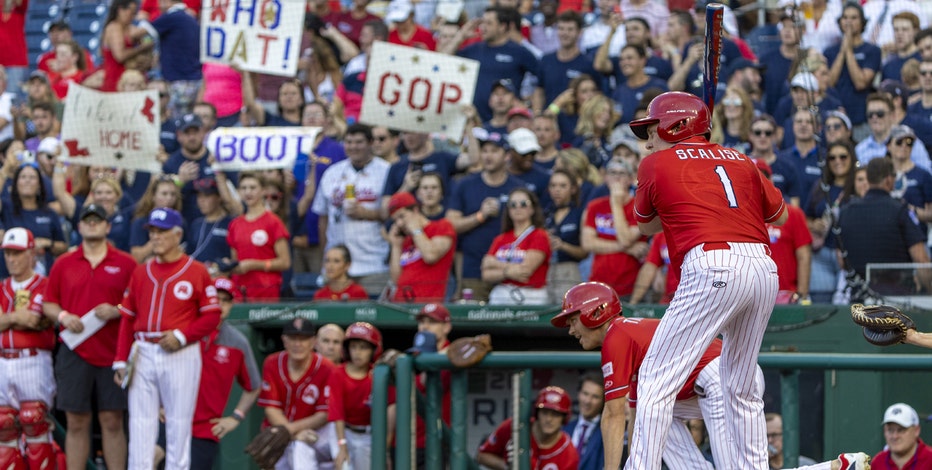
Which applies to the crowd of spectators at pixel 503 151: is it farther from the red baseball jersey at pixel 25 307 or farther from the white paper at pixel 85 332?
the white paper at pixel 85 332

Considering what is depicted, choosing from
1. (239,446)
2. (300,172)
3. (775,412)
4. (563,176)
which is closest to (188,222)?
(300,172)

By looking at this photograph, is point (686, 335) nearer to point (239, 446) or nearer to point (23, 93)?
point (239, 446)

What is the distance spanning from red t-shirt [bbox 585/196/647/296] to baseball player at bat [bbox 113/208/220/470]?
8.79 ft

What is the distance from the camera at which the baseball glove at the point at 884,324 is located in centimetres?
568

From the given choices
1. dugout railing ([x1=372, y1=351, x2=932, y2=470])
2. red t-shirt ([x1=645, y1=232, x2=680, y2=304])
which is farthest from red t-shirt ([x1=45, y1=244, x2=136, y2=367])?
red t-shirt ([x1=645, y1=232, x2=680, y2=304])

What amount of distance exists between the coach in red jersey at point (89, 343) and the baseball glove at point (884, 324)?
5334 mm

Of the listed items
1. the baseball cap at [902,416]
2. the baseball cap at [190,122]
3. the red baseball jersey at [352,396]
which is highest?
the baseball cap at [190,122]

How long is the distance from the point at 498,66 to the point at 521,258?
11.0ft

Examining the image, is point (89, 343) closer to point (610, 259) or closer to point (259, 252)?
point (259, 252)

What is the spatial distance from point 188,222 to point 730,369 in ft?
21.4

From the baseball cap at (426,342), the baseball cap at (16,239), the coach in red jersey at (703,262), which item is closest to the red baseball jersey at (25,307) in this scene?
the baseball cap at (16,239)

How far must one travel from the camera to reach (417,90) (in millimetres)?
11500

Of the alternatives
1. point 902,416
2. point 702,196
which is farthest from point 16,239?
point 902,416

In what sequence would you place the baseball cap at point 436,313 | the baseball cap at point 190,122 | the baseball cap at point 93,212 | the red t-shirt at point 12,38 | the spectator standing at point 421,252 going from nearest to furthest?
the baseball cap at point 436,313 < the baseball cap at point 93,212 < the spectator standing at point 421,252 < the baseball cap at point 190,122 < the red t-shirt at point 12,38
